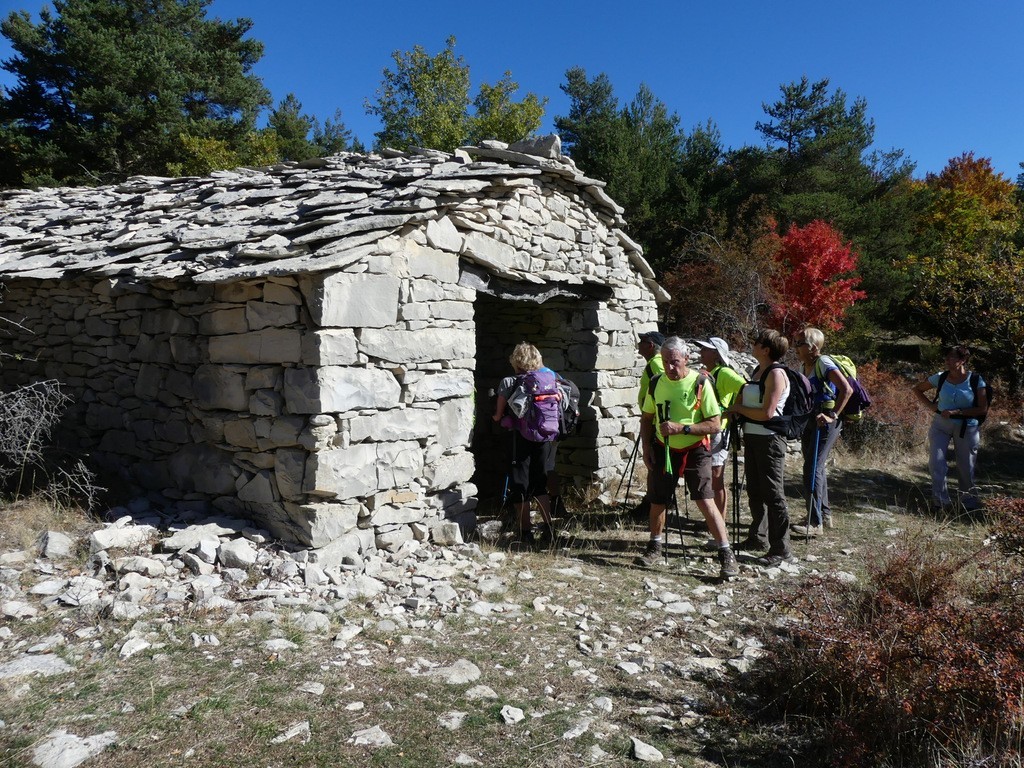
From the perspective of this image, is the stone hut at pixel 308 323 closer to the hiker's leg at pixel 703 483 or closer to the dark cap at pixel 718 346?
the dark cap at pixel 718 346

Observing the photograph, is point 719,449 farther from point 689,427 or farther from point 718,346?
point 718,346

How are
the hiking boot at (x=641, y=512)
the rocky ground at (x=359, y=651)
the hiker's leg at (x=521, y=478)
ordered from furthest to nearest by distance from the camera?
the hiking boot at (x=641, y=512), the hiker's leg at (x=521, y=478), the rocky ground at (x=359, y=651)

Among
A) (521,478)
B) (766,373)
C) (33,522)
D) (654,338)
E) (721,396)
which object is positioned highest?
(654,338)

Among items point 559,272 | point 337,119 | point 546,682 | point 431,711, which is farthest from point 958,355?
point 337,119

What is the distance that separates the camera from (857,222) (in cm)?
1709

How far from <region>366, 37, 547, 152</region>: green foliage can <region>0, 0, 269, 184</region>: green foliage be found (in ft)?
18.8

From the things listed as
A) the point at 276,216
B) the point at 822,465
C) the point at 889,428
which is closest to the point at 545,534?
the point at 822,465

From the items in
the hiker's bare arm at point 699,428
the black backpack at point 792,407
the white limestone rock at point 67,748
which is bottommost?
the white limestone rock at point 67,748

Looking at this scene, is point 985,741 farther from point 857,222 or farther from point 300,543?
point 857,222

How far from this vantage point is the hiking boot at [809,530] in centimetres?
629

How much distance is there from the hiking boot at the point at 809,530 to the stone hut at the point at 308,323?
2065 millimetres

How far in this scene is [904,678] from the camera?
3221 mm

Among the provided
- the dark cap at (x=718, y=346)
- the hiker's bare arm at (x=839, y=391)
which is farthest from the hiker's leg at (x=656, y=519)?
the hiker's bare arm at (x=839, y=391)

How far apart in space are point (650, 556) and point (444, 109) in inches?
758
